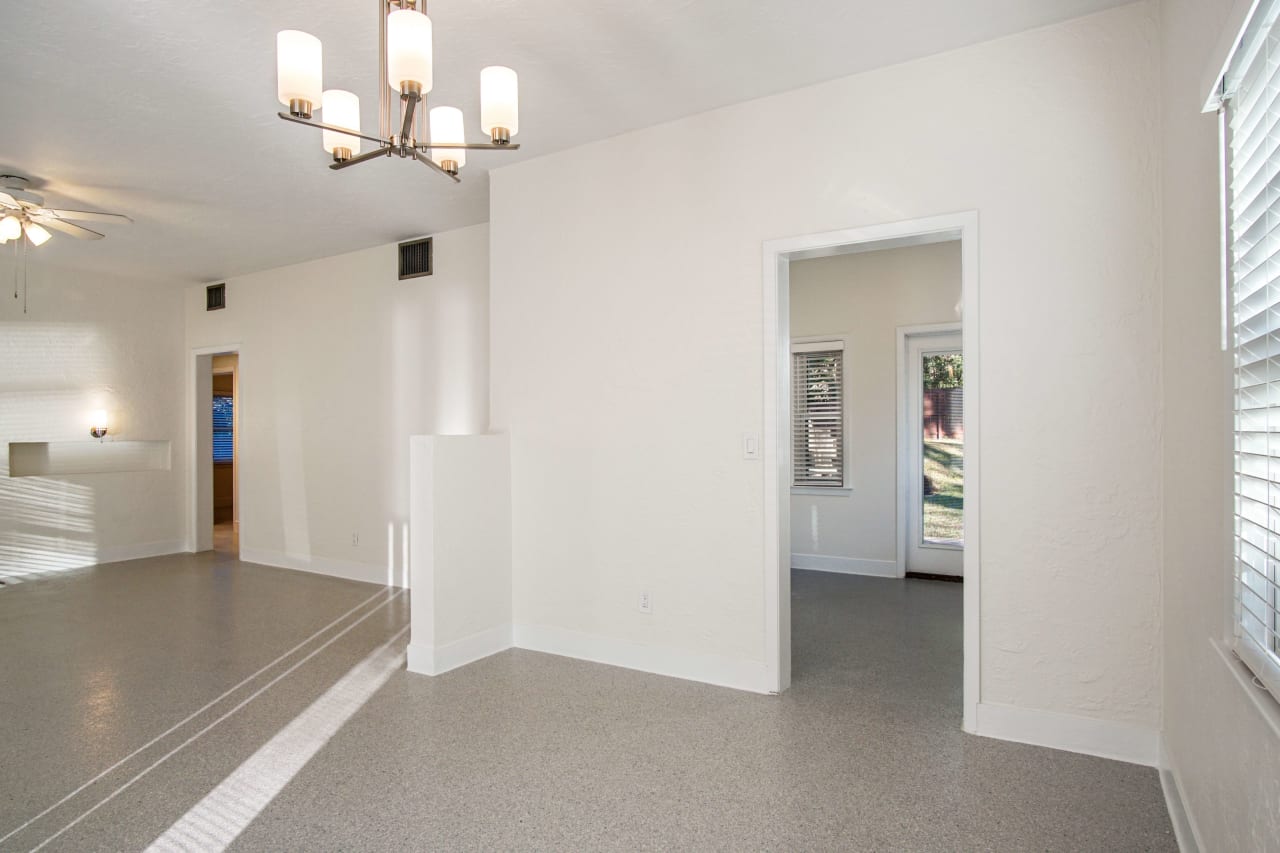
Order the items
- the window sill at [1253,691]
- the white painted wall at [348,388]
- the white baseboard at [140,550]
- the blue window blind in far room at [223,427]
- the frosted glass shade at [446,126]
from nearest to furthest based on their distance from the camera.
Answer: the window sill at [1253,691] < the frosted glass shade at [446,126] < the white painted wall at [348,388] < the white baseboard at [140,550] < the blue window blind in far room at [223,427]

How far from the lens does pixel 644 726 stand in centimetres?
301

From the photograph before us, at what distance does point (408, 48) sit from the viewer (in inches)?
76.8

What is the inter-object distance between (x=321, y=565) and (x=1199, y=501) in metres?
6.31

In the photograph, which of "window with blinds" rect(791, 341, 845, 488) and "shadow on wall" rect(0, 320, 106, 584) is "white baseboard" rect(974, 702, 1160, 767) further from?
"shadow on wall" rect(0, 320, 106, 584)

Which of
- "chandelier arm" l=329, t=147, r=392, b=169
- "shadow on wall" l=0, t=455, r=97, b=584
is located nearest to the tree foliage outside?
"chandelier arm" l=329, t=147, r=392, b=169

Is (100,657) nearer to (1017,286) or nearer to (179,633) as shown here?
(179,633)

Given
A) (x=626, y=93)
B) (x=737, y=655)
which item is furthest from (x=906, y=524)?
(x=626, y=93)

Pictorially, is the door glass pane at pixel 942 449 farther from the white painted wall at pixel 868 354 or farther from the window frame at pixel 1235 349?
the window frame at pixel 1235 349

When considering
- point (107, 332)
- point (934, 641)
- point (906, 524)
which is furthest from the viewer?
point (107, 332)

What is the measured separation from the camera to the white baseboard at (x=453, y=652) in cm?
368

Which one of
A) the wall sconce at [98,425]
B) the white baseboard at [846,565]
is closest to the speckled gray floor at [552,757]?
the white baseboard at [846,565]

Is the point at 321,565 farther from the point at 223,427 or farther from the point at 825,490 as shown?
the point at 223,427

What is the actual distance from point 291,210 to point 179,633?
291 centimetres

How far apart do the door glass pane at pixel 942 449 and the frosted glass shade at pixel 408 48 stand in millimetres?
4899
